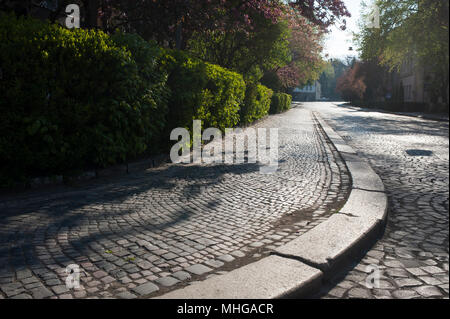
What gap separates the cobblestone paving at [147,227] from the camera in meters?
2.37

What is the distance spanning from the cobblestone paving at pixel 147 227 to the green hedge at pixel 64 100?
1.58ft

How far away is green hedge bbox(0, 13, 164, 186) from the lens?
428 cm

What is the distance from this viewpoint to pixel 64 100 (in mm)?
4660

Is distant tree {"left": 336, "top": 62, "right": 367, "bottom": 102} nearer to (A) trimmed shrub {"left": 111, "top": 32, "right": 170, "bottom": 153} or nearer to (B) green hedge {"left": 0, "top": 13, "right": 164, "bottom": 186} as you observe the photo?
(A) trimmed shrub {"left": 111, "top": 32, "right": 170, "bottom": 153}

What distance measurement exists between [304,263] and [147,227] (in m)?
1.53

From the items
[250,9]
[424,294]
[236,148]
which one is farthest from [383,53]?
[424,294]

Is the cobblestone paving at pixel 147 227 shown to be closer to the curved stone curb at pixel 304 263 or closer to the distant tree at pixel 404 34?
the curved stone curb at pixel 304 263

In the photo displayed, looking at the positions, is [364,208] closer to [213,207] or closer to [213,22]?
[213,207]

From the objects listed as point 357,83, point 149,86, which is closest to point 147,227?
point 149,86

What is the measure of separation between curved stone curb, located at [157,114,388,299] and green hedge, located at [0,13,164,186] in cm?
327

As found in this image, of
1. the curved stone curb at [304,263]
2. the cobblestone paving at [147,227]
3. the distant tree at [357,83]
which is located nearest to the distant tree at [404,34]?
the cobblestone paving at [147,227]

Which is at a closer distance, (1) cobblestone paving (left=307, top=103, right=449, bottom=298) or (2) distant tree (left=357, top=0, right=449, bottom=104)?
(1) cobblestone paving (left=307, top=103, right=449, bottom=298)

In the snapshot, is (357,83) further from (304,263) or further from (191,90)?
(304,263)

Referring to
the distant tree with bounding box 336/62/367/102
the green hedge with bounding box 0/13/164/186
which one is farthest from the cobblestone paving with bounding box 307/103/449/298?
the distant tree with bounding box 336/62/367/102
